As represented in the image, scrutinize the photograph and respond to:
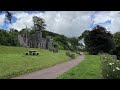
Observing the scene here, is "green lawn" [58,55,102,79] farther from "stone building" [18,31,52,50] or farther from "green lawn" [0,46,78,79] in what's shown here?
"stone building" [18,31,52,50]

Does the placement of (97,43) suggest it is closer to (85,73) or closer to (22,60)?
(85,73)

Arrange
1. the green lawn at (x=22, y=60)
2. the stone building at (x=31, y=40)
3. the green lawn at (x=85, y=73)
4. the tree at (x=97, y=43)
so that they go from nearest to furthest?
the tree at (x=97, y=43) → the green lawn at (x=85, y=73) → the green lawn at (x=22, y=60) → the stone building at (x=31, y=40)

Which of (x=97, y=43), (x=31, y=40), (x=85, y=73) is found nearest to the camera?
(x=97, y=43)

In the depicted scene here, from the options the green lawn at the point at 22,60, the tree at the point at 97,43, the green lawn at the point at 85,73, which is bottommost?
the green lawn at the point at 85,73

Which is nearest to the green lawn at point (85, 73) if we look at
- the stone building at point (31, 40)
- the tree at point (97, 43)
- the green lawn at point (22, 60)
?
the tree at point (97, 43)

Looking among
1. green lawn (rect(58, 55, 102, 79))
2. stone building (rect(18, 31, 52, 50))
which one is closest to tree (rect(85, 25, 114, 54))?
green lawn (rect(58, 55, 102, 79))

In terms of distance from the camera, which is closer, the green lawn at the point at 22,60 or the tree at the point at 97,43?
the tree at the point at 97,43

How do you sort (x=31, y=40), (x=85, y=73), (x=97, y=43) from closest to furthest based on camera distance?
(x=97, y=43) → (x=85, y=73) → (x=31, y=40)

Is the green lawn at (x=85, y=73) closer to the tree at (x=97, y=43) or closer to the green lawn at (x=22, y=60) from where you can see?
the tree at (x=97, y=43)

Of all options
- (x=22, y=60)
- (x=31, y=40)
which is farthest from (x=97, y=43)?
(x=22, y=60)

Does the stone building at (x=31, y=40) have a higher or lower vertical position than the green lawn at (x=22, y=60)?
higher
